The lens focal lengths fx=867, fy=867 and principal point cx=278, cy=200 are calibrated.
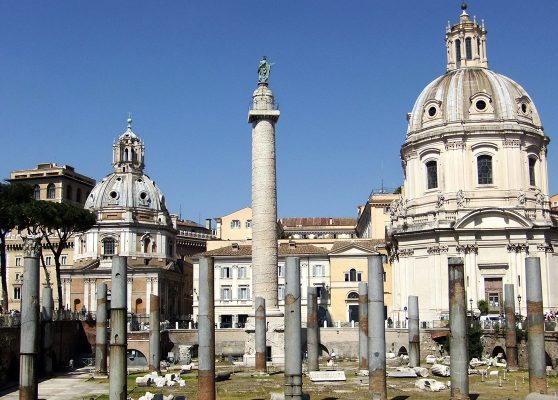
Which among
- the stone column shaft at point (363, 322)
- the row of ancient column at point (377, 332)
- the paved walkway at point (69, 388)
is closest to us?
the row of ancient column at point (377, 332)

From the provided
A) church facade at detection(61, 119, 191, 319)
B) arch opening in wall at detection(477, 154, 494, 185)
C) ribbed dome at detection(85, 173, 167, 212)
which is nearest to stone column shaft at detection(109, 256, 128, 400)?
arch opening in wall at detection(477, 154, 494, 185)

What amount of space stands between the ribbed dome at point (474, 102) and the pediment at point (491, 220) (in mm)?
7163

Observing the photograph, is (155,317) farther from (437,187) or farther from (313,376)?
(437,187)

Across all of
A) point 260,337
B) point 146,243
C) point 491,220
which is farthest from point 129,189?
point 260,337

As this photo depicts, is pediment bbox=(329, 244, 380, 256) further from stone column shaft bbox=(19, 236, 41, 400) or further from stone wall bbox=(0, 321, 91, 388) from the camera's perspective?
stone column shaft bbox=(19, 236, 41, 400)

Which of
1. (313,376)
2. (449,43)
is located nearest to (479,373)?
(313,376)

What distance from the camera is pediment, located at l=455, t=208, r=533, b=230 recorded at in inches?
2498

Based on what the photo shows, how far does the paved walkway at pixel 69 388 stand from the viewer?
3903 centimetres

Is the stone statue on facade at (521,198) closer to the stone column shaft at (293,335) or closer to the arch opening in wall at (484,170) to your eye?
the arch opening in wall at (484,170)

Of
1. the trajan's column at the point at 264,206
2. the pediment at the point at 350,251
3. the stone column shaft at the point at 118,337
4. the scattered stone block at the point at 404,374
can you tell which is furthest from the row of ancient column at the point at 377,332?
the pediment at the point at 350,251

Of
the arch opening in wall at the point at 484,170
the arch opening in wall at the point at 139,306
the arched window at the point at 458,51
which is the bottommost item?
the arch opening in wall at the point at 139,306

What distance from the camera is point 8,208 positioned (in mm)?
59500

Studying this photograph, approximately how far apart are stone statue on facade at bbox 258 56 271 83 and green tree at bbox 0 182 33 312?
1907 centimetres

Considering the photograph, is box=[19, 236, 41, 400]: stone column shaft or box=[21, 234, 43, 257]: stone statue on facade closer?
box=[19, 236, 41, 400]: stone column shaft
